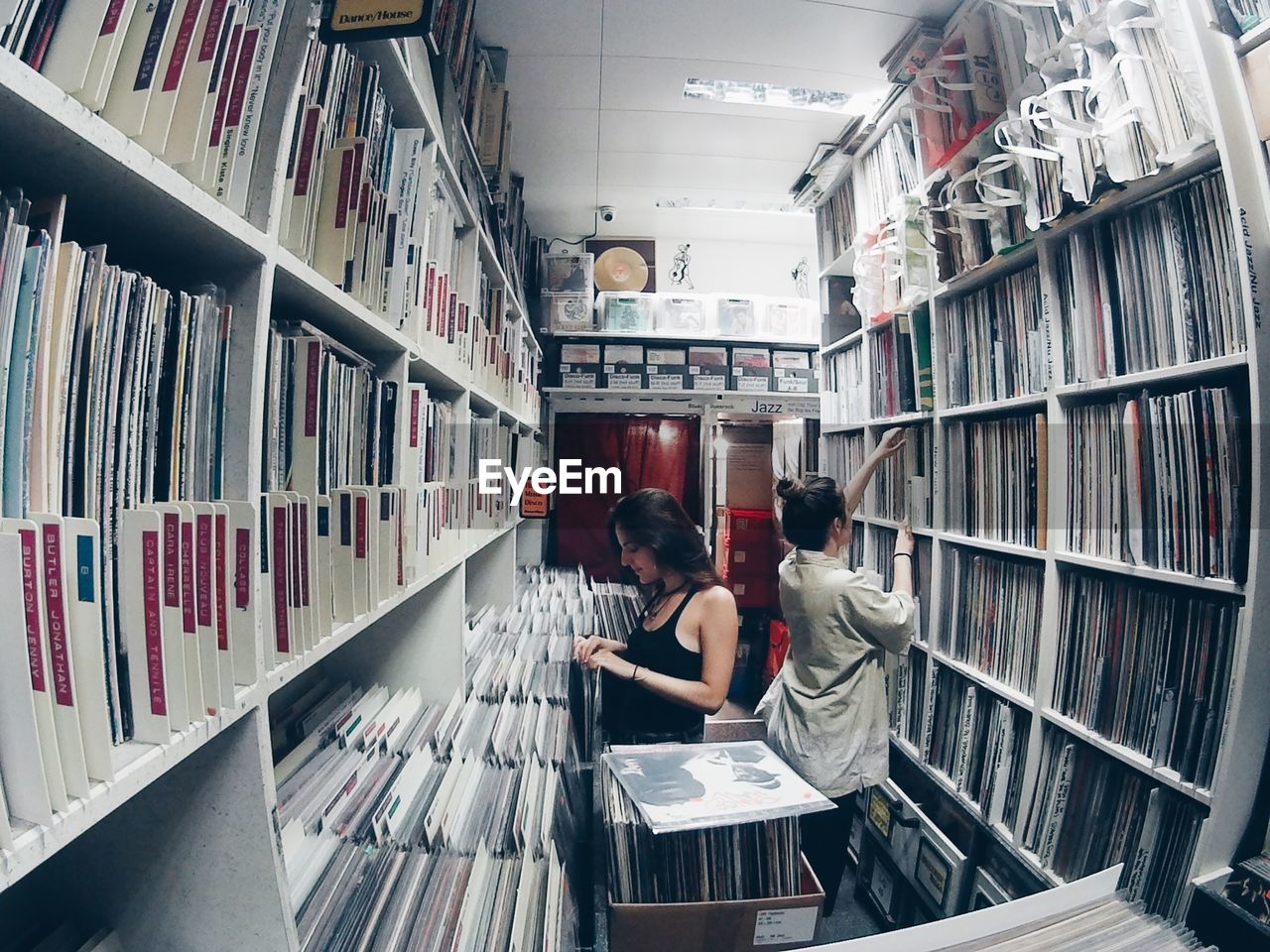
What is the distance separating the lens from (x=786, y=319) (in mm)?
2697

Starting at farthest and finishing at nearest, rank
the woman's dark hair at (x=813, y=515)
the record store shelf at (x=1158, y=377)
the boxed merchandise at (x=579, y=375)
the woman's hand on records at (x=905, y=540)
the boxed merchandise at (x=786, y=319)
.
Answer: the boxed merchandise at (x=579, y=375) → the boxed merchandise at (x=786, y=319) → the woman's hand on records at (x=905, y=540) → the woman's dark hair at (x=813, y=515) → the record store shelf at (x=1158, y=377)

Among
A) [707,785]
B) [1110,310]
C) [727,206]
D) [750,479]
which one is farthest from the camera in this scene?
[727,206]

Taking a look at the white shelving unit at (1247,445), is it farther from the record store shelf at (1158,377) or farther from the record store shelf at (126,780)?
the record store shelf at (126,780)

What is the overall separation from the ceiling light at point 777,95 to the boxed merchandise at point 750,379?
1.21m

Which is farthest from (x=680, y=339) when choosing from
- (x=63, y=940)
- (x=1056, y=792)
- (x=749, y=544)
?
(x=63, y=940)

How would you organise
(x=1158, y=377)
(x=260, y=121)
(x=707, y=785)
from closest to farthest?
(x=260, y=121) < (x=707, y=785) < (x=1158, y=377)

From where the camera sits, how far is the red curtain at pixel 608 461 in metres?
2.24

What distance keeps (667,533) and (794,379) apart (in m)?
1.54

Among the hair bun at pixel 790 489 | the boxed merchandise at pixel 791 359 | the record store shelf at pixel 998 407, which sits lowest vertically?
the hair bun at pixel 790 489

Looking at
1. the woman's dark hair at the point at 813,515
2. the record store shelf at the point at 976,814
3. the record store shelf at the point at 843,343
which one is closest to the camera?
the record store shelf at the point at 976,814

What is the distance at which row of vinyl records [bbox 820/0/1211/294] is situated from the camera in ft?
2.99

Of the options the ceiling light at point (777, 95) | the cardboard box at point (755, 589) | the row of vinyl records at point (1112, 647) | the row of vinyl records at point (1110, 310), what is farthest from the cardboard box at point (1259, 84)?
the cardboard box at point (755, 589)

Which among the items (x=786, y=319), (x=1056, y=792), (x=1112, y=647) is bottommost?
(x=1056, y=792)

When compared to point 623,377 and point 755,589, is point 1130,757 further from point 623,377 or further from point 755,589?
point 623,377
